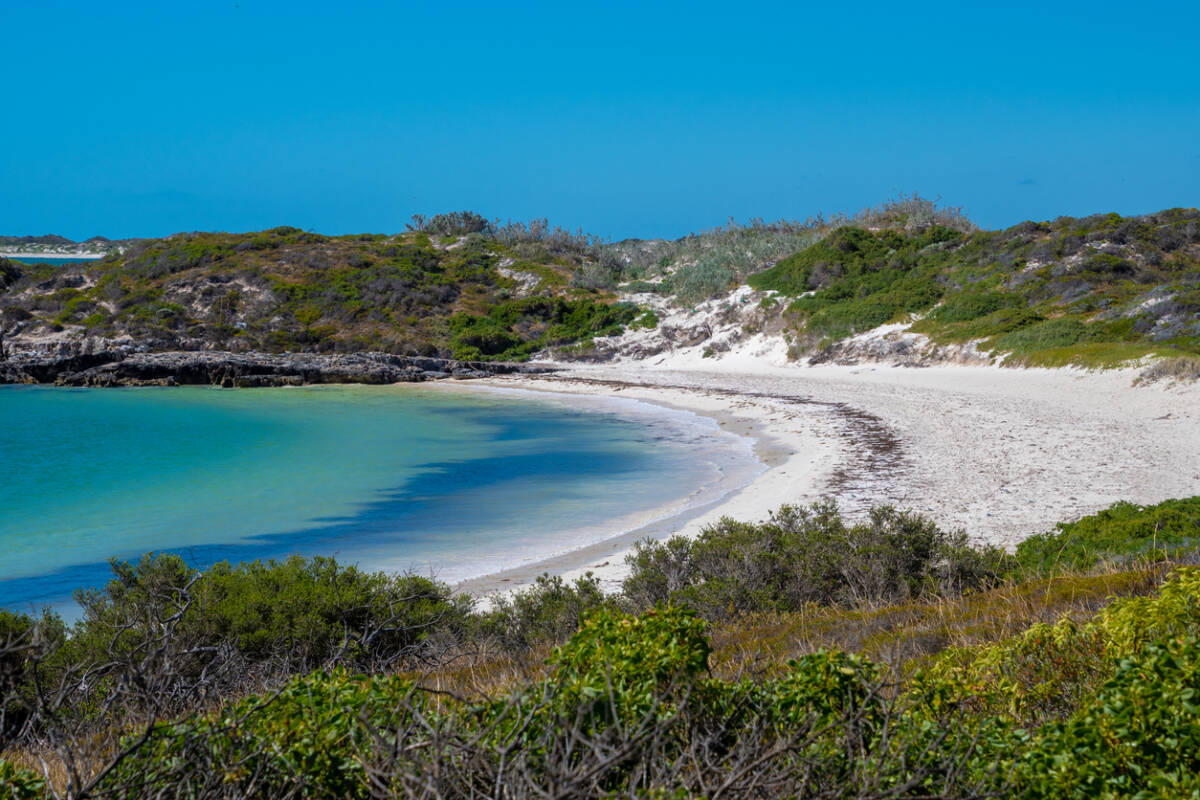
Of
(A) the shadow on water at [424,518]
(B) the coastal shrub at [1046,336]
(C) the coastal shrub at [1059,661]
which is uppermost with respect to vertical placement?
(B) the coastal shrub at [1046,336]

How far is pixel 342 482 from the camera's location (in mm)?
18000

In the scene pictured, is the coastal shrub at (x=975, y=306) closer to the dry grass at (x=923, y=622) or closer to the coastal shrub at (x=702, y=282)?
the coastal shrub at (x=702, y=282)

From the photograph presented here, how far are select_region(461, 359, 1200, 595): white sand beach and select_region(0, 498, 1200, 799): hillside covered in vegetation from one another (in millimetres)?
3973

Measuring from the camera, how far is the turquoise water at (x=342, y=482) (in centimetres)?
1264

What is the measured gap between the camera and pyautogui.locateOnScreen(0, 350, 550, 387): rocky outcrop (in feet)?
132

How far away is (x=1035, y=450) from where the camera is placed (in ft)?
51.1

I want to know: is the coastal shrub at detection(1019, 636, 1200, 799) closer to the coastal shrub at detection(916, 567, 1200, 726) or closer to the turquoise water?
the coastal shrub at detection(916, 567, 1200, 726)

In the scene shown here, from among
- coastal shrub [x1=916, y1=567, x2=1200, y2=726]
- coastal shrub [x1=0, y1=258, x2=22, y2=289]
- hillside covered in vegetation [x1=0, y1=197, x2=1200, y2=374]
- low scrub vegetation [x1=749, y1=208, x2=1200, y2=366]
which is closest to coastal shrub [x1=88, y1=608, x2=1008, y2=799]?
coastal shrub [x1=916, y1=567, x2=1200, y2=726]

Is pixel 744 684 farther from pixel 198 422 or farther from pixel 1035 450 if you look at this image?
pixel 198 422

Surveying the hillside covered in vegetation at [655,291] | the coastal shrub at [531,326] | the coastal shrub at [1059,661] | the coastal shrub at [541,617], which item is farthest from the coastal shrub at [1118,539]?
the coastal shrub at [531,326]

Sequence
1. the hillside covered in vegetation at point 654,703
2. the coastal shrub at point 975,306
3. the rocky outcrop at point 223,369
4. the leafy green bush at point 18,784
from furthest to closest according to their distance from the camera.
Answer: the rocky outcrop at point 223,369 → the coastal shrub at point 975,306 → the leafy green bush at point 18,784 → the hillside covered in vegetation at point 654,703

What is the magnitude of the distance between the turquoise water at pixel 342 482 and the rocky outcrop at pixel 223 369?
355 inches

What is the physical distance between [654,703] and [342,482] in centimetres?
1662

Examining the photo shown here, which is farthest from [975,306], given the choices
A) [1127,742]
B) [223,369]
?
[223,369]
